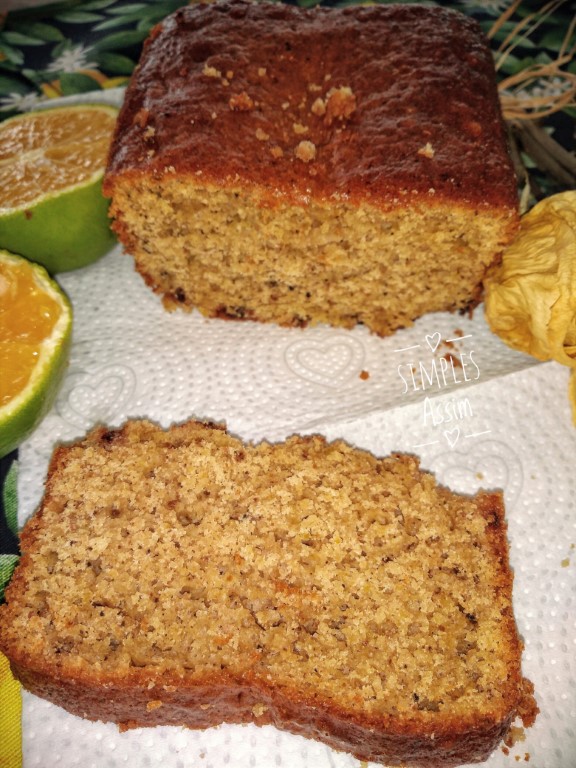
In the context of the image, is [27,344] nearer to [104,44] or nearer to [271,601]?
[271,601]

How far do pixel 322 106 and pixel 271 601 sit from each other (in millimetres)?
2167

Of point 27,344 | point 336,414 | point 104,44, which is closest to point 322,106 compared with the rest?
point 336,414

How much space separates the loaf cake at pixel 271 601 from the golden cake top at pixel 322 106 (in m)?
1.21

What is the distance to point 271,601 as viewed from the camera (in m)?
2.27

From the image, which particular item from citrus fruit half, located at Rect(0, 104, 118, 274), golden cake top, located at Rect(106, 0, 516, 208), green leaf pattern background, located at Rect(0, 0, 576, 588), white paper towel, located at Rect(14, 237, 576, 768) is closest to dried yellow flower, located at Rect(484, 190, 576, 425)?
white paper towel, located at Rect(14, 237, 576, 768)

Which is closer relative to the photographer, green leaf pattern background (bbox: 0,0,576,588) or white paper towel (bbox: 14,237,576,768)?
white paper towel (bbox: 14,237,576,768)

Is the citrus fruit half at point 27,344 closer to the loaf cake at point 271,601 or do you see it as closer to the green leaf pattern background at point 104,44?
the loaf cake at point 271,601

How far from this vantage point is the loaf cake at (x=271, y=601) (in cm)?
212

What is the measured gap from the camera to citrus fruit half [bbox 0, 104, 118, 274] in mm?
3141

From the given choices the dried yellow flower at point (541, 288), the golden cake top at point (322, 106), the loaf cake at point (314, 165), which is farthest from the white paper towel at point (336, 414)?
the golden cake top at point (322, 106)

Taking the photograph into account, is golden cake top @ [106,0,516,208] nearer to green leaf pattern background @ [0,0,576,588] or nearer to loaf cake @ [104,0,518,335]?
loaf cake @ [104,0,518,335]

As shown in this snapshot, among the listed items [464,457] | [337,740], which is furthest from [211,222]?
[337,740]

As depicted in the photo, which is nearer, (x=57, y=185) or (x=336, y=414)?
(x=336, y=414)

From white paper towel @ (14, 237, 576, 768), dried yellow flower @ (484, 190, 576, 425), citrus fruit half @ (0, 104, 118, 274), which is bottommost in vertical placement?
white paper towel @ (14, 237, 576, 768)
